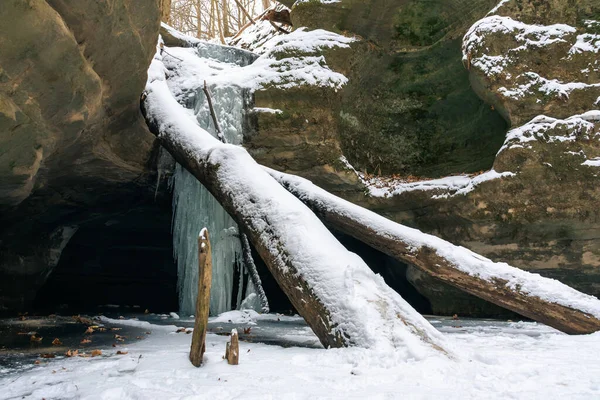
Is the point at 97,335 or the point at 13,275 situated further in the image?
the point at 13,275

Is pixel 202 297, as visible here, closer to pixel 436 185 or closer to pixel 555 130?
pixel 436 185

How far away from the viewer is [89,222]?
35.1ft

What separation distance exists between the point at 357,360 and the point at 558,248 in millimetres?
6368

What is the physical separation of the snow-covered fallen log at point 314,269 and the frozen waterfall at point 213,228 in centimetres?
160

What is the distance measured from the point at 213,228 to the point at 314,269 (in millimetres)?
4103

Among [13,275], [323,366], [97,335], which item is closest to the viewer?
[323,366]

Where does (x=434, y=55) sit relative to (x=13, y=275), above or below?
above

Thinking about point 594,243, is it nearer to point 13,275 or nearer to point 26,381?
point 26,381

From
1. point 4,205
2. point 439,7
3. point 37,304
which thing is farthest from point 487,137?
point 37,304

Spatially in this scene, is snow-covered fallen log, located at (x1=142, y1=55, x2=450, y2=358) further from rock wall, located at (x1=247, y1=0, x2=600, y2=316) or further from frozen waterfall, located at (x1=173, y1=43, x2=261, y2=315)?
rock wall, located at (x1=247, y1=0, x2=600, y2=316)

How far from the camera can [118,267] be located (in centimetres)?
1381

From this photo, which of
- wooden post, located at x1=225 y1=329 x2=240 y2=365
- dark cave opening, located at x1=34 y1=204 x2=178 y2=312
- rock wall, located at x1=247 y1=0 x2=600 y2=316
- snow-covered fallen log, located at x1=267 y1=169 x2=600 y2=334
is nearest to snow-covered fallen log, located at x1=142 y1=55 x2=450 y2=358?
wooden post, located at x1=225 y1=329 x2=240 y2=365

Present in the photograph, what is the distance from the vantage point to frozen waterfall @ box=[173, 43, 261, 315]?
793cm

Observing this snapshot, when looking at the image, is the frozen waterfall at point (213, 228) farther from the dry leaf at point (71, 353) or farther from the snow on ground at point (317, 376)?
the snow on ground at point (317, 376)
